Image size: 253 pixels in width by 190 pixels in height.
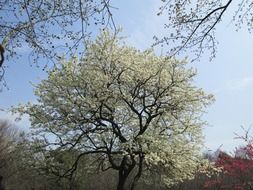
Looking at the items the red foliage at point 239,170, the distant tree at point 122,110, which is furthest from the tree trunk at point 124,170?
the red foliage at point 239,170

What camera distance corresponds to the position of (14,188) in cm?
3612

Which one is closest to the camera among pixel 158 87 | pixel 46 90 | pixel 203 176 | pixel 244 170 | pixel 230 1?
pixel 230 1

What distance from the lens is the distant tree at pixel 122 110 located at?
22.1 metres

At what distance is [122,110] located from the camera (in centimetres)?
2308

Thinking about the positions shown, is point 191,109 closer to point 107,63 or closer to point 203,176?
point 107,63

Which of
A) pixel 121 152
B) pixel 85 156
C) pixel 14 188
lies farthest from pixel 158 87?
pixel 14 188

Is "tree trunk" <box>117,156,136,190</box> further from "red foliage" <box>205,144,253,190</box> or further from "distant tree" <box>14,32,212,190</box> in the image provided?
"red foliage" <box>205,144,253,190</box>

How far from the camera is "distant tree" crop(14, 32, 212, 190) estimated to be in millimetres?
22078

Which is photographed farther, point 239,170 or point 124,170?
point 124,170

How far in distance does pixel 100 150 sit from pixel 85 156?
1.09 meters

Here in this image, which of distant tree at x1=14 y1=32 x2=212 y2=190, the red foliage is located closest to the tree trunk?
distant tree at x1=14 y1=32 x2=212 y2=190

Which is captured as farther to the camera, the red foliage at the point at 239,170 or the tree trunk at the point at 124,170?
the tree trunk at the point at 124,170

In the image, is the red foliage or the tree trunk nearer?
the red foliage

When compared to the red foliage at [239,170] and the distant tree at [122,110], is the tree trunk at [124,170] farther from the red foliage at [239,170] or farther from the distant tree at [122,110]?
the red foliage at [239,170]
